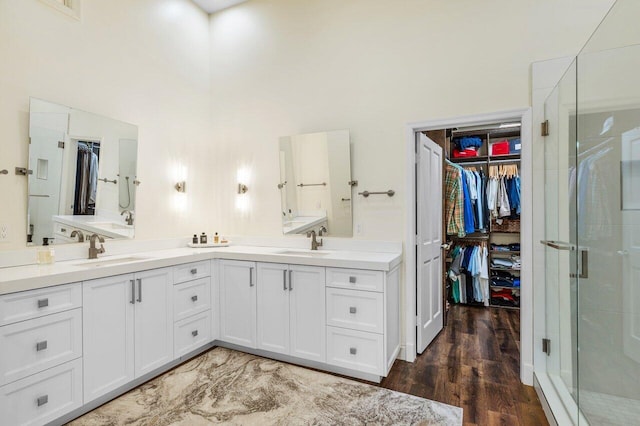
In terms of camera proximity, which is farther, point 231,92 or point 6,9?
point 231,92

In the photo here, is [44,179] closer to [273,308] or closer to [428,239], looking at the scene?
[273,308]

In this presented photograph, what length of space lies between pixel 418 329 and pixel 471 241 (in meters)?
2.47

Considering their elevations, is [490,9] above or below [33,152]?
above

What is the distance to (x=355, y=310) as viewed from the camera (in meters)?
2.61

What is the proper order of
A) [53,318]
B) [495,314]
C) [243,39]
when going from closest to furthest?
[53,318]
[243,39]
[495,314]

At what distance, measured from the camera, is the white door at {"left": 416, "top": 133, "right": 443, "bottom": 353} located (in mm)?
3086

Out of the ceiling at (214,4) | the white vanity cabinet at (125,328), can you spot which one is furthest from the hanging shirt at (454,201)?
the white vanity cabinet at (125,328)

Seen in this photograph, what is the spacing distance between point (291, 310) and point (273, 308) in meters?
0.19

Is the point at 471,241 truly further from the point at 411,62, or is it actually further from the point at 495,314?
the point at 411,62

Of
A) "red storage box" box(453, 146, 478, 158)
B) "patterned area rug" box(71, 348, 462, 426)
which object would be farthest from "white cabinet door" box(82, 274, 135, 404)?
"red storage box" box(453, 146, 478, 158)

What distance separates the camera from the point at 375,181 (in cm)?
316

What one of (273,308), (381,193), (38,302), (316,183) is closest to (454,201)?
(381,193)

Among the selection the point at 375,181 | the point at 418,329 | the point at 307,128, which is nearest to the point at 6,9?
the point at 307,128

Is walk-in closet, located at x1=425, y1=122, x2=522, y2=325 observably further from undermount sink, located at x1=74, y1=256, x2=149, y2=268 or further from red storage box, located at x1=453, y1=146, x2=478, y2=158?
undermount sink, located at x1=74, y1=256, x2=149, y2=268
